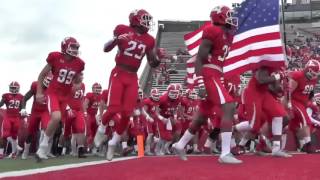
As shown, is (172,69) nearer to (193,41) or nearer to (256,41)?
(193,41)

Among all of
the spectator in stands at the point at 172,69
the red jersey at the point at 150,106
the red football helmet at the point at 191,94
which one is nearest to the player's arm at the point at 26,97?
the red jersey at the point at 150,106

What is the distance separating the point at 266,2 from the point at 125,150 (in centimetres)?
491

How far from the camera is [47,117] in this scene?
32.5 ft

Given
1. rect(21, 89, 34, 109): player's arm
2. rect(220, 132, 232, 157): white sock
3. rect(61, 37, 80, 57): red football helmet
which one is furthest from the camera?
rect(21, 89, 34, 109): player's arm

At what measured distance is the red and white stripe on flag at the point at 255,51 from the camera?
26.4ft

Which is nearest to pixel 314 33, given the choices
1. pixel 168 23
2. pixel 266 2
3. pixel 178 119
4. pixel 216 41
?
pixel 168 23

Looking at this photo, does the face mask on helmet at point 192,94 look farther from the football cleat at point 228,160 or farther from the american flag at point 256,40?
the football cleat at point 228,160

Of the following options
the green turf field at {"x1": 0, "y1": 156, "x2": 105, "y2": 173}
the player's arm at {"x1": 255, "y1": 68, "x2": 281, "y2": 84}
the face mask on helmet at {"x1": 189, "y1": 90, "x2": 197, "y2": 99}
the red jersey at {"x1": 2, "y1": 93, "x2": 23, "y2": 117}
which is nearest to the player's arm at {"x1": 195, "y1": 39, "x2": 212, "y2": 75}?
the player's arm at {"x1": 255, "y1": 68, "x2": 281, "y2": 84}

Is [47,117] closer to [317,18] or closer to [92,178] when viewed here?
[92,178]

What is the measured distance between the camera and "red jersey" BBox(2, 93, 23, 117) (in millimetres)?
13914


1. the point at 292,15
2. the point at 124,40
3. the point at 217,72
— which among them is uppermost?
the point at 292,15

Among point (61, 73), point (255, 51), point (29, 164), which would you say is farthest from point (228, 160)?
point (29, 164)

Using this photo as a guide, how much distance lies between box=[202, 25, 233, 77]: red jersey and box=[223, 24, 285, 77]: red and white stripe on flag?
1.38 metres

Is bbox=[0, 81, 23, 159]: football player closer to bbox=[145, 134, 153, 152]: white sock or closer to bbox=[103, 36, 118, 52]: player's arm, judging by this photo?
bbox=[145, 134, 153, 152]: white sock
